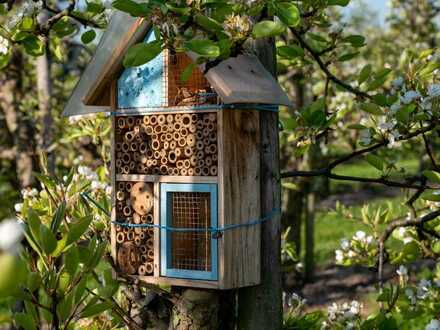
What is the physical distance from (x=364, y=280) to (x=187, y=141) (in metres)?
6.21

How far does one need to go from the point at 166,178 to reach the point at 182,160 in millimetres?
79

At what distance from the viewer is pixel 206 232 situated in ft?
6.61

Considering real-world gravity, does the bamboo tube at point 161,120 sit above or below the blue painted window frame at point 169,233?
above

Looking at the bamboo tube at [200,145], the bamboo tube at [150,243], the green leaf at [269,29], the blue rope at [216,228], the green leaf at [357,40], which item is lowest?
the bamboo tube at [150,243]

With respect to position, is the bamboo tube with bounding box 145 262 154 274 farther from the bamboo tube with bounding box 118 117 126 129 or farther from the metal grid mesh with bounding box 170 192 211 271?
the bamboo tube with bounding box 118 117 126 129

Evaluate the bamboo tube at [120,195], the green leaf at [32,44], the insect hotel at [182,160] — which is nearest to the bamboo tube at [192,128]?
the insect hotel at [182,160]

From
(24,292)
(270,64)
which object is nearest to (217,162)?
(270,64)

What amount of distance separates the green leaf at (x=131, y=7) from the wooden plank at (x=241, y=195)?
1.70 feet

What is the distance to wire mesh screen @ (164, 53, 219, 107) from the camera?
199cm

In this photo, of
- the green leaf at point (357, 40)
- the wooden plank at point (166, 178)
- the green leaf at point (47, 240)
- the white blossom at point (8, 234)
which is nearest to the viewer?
the white blossom at point (8, 234)

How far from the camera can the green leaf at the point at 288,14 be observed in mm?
1562

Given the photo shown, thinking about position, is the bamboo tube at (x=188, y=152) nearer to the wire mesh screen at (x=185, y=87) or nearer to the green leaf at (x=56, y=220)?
the wire mesh screen at (x=185, y=87)

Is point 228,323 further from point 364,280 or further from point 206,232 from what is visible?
point 364,280

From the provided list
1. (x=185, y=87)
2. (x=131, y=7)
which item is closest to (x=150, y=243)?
(x=185, y=87)
